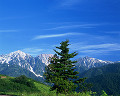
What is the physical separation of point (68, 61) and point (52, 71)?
423cm

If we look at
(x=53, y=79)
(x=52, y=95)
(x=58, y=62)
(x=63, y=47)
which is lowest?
(x=52, y=95)

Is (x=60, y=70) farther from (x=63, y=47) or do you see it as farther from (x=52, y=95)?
(x=52, y=95)

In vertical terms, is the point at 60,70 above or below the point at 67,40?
below

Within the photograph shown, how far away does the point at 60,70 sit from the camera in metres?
35.7

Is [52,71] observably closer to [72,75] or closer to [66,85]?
[72,75]

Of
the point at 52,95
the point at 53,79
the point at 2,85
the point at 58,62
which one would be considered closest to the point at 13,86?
the point at 2,85

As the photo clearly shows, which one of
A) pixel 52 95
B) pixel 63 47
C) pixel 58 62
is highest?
pixel 63 47

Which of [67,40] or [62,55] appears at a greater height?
[67,40]

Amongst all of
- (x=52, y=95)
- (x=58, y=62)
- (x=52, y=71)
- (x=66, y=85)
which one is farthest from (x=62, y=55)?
(x=52, y=95)

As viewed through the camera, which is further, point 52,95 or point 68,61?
point 68,61

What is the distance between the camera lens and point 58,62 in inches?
1501

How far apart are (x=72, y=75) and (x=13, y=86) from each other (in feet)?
91.1

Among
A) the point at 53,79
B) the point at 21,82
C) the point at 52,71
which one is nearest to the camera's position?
the point at 53,79

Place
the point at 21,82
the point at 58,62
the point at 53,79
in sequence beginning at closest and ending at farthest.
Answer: the point at 53,79 → the point at 58,62 → the point at 21,82
